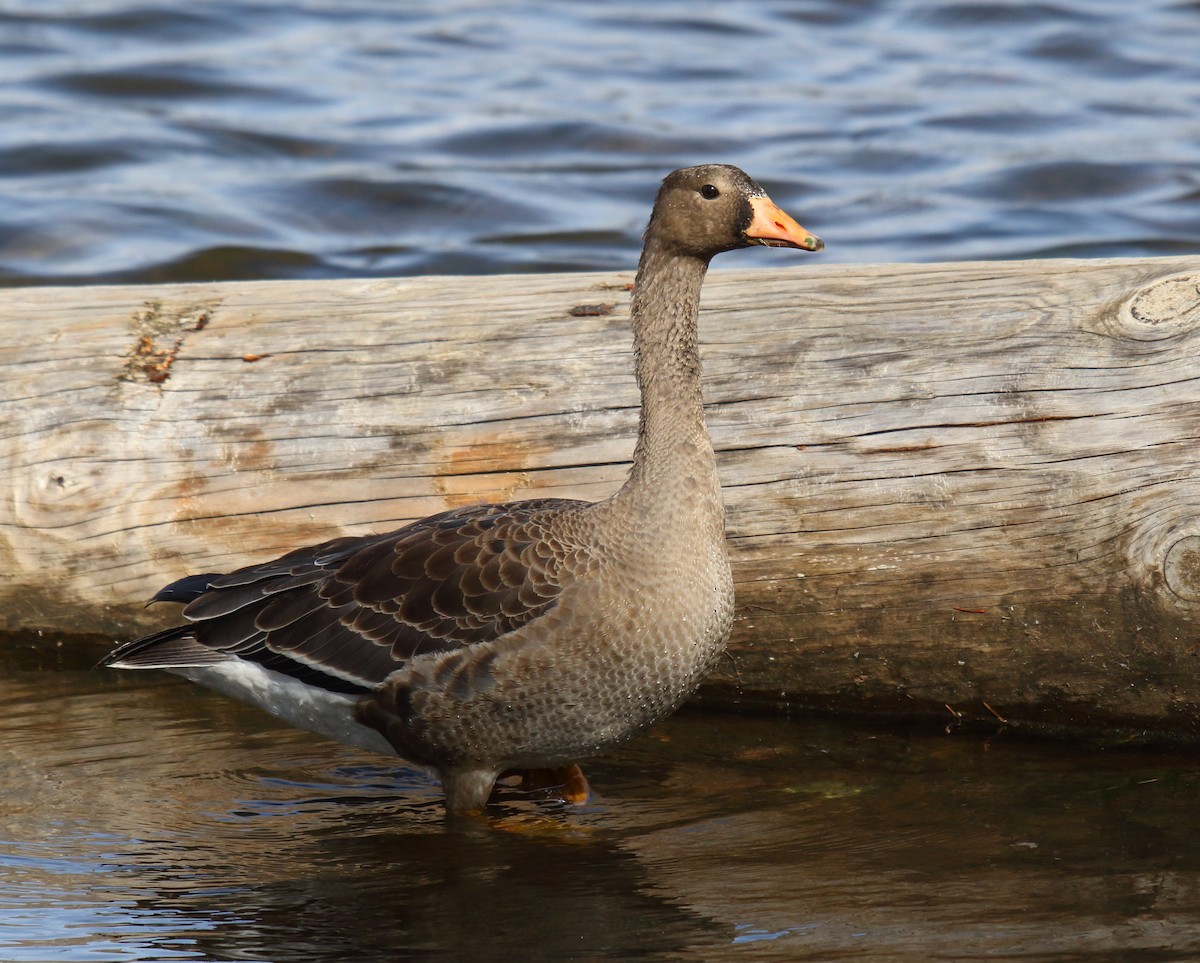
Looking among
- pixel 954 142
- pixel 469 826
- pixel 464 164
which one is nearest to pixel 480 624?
pixel 469 826

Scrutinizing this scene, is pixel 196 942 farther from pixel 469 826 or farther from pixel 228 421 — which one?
pixel 228 421

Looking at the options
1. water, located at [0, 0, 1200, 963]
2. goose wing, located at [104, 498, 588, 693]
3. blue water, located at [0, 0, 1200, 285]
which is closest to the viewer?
water, located at [0, 0, 1200, 963]

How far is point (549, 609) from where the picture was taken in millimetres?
5258

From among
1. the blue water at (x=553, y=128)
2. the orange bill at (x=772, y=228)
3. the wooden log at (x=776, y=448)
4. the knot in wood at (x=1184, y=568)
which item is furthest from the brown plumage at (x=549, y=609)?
the blue water at (x=553, y=128)

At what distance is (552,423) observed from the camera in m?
6.16

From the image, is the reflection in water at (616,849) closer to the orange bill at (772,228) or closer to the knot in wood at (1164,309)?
the knot in wood at (1164,309)

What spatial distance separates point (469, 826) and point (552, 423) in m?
1.62

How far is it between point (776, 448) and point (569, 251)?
7590 millimetres

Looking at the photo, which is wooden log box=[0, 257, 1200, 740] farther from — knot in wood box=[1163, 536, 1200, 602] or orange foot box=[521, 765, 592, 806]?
orange foot box=[521, 765, 592, 806]

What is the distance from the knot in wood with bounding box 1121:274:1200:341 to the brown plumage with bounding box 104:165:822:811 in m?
1.38

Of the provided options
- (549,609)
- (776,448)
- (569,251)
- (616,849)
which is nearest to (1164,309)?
(776,448)

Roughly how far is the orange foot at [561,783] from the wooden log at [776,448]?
813 mm

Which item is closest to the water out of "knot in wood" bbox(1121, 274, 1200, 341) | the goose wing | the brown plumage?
the brown plumage

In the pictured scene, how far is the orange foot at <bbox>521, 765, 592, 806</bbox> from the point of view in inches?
228
